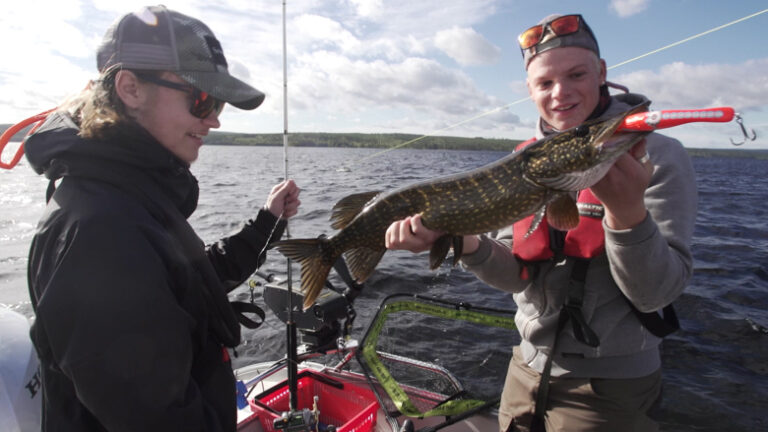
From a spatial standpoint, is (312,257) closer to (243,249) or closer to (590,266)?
(243,249)

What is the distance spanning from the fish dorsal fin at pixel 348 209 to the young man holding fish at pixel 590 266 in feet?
1.19

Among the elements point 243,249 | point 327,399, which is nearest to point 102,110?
point 243,249

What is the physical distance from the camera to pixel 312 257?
2.92 metres

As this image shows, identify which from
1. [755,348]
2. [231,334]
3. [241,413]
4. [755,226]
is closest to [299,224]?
[241,413]

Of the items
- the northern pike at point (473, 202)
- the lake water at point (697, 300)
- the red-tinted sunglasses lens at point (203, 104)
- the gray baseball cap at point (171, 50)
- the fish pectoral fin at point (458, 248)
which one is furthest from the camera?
the lake water at point (697, 300)

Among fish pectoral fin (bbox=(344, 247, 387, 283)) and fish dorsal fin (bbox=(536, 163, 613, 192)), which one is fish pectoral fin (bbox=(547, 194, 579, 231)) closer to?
fish dorsal fin (bbox=(536, 163, 613, 192))

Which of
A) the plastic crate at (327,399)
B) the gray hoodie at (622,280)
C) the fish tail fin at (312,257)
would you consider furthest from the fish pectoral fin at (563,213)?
the plastic crate at (327,399)

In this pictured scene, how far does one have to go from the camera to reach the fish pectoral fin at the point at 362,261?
289 centimetres

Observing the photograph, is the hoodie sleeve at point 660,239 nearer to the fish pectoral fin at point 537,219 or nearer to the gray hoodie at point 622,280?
the gray hoodie at point 622,280

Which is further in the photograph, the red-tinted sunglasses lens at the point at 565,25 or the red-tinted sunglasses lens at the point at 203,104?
the red-tinted sunglasses lens at the point at 565,25

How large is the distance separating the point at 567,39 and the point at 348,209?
5.26 feet

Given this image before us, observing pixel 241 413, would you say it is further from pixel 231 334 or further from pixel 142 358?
pixel 142 358

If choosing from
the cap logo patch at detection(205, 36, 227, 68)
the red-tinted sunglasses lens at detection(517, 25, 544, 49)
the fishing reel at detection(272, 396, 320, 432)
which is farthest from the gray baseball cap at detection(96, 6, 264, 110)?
the fishing reel at detection(272, 396, 320, 432)

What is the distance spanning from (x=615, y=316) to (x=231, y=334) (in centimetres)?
182
